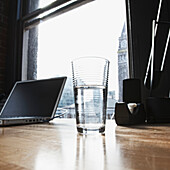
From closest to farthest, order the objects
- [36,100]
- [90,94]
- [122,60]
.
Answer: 1. [90,94]
2. [36,100]
3. [122,60]

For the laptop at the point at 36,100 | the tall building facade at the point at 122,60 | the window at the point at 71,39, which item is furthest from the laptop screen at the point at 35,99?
the tall building facade at the point at 122,60

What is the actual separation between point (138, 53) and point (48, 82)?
58cm

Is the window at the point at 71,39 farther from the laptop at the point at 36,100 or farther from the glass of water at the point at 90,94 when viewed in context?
the glass of water at the point at 90,94

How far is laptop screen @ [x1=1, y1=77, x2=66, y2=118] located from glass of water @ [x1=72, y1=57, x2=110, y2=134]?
52 cm

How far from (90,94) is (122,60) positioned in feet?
3.19

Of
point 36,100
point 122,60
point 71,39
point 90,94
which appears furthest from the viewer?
point 71,39

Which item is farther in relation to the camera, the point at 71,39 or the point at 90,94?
the point at 71,39

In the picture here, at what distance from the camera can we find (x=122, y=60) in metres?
1.37

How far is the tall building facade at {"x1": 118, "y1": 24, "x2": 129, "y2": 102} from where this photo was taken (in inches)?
52.7

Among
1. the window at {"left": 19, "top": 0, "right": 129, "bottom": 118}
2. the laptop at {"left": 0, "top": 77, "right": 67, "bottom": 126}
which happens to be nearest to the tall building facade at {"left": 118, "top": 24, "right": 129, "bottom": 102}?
the window at {"left": 19, "top": 0, "right": 129, "bottom": 118}

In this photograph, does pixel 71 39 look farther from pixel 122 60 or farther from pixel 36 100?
pixel 36 100

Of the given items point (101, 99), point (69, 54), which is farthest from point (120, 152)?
point (69, 54)

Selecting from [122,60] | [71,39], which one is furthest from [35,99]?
[71,39]

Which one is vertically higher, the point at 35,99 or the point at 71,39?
the point at 71,39
